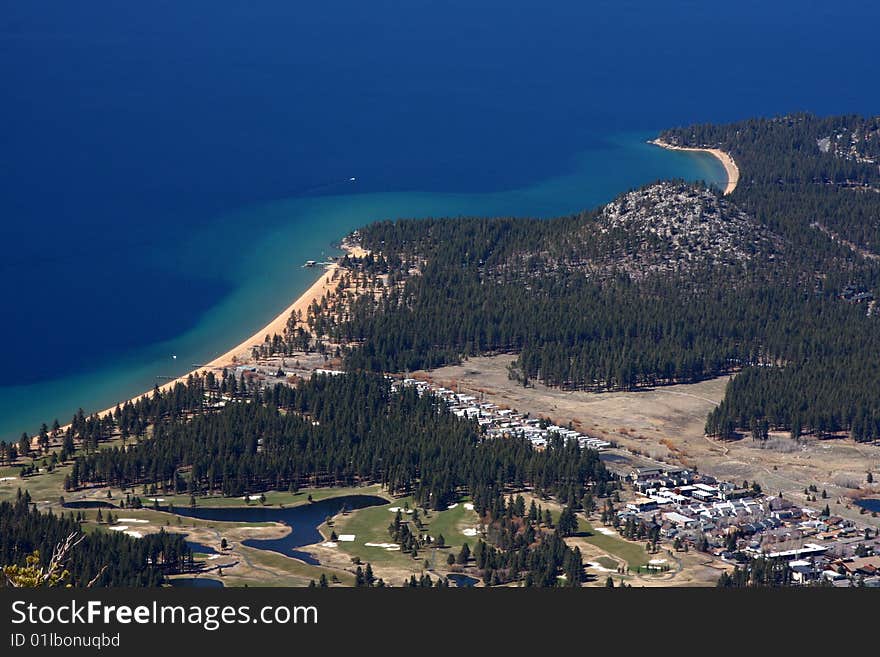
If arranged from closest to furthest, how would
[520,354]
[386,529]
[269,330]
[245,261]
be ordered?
[386,529] → [520,354] → [269,330] → [245,261]

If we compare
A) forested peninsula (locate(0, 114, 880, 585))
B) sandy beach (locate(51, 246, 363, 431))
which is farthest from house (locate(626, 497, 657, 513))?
sandy beach (locate(51, 246, 363, 431))

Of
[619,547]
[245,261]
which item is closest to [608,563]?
[619,547]

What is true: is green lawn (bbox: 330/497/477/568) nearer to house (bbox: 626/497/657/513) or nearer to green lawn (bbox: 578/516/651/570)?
green lawn (bbox: 578/516/651/570)

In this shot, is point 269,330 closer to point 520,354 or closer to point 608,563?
point 520,354

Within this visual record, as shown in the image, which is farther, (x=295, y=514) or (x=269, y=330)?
(x=269, y=330)

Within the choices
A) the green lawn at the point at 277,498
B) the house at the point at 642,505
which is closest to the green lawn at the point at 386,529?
the green lawn at the point at 277,498

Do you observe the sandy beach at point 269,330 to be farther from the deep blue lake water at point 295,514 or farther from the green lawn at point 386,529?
the green lawn at point 386,529
